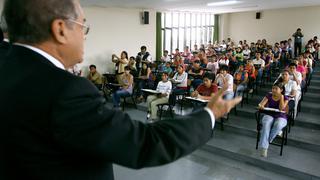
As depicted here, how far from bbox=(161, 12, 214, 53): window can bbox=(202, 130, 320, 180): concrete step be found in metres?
7.55

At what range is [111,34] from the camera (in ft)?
29.1

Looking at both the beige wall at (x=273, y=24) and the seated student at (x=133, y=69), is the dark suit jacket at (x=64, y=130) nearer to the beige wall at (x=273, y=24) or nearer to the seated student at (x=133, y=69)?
the seated student at (x=133, y=69)

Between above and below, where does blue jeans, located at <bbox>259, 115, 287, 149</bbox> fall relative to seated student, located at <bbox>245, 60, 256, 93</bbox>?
below

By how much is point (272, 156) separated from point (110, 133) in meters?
4.15

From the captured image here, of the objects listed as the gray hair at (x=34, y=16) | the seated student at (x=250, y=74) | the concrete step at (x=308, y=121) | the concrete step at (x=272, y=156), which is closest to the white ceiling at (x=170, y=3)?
the seated student at (x=250, y=74)

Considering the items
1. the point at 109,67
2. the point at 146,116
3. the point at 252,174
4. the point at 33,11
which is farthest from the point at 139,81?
the point at 33,11

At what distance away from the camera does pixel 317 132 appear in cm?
495

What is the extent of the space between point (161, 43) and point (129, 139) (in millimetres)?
10853

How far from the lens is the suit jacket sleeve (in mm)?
583

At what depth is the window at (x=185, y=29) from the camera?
471 inches

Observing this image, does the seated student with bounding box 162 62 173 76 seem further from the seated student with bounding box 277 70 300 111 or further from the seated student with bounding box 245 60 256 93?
the seated student with bounding box 277 70 300 111

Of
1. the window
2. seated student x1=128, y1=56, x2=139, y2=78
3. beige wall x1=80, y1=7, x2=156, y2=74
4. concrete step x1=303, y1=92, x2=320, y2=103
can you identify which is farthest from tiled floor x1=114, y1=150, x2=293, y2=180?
the window

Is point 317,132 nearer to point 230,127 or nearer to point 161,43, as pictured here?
point 230,127

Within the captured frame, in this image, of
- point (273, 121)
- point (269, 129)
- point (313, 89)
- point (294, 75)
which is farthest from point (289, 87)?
point (313, 89)
